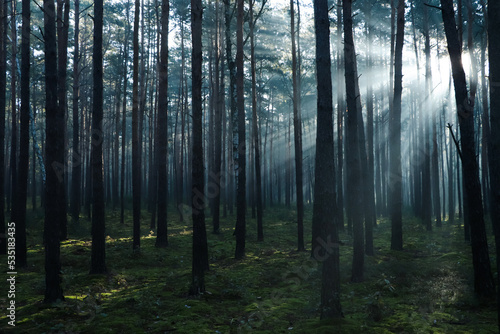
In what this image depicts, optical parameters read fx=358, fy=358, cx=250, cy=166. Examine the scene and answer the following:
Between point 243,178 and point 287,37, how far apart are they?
2105 centimetres

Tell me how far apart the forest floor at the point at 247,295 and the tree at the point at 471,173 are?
507 mm

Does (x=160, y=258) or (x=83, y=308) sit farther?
(x=160, y=258)

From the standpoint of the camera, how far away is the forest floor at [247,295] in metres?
6.10

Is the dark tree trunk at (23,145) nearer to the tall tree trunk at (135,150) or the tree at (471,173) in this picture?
the tall tree trunk at (135,150)

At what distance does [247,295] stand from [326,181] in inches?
157

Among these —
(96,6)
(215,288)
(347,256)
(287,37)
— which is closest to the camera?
(215,288)

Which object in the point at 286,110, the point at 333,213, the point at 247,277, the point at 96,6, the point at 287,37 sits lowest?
the point at 247,277

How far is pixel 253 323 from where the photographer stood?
643 cm

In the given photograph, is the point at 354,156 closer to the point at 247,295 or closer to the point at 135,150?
the point at 247,295

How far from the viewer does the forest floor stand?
20.0ft

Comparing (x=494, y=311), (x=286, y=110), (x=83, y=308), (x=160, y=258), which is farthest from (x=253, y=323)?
(x=286, y=110)

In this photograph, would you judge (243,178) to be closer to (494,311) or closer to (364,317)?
(364,317)

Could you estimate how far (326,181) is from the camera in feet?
20.1
